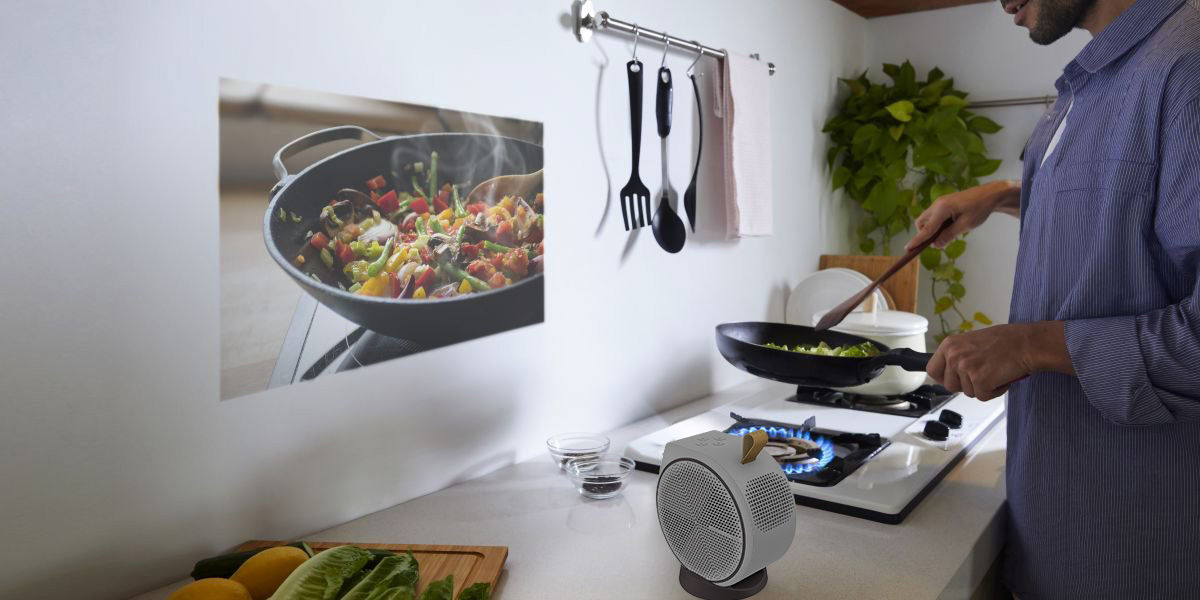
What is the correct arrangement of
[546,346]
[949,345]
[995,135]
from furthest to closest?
1. [995,135]
2. [546,346]
3. [949,345]

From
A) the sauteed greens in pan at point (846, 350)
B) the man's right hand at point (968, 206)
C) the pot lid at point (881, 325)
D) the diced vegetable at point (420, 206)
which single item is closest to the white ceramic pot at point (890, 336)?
the pot lid at point (881, 325)

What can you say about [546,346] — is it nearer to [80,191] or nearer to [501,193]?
[501,193]

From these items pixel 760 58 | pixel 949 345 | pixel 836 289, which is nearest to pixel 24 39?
pixel 949 345

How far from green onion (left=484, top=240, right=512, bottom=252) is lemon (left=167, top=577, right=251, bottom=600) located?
60 centimetres

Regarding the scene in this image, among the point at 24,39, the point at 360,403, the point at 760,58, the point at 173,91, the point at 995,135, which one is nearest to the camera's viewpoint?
the point at 24,39

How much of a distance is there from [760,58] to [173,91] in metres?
1.38

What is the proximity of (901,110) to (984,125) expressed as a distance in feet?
0.85

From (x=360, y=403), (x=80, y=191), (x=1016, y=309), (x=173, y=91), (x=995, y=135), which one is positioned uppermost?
(x=995, y=135)

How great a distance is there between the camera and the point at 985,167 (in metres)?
2.17

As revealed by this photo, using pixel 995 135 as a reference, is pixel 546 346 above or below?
below

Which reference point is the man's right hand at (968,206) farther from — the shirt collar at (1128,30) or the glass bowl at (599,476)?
the glass bowl at (599,476)

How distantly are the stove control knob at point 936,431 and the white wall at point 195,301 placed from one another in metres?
0.57

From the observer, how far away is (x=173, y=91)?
833mm

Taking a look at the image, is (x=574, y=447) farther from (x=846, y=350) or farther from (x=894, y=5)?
(x=894, y=5)
